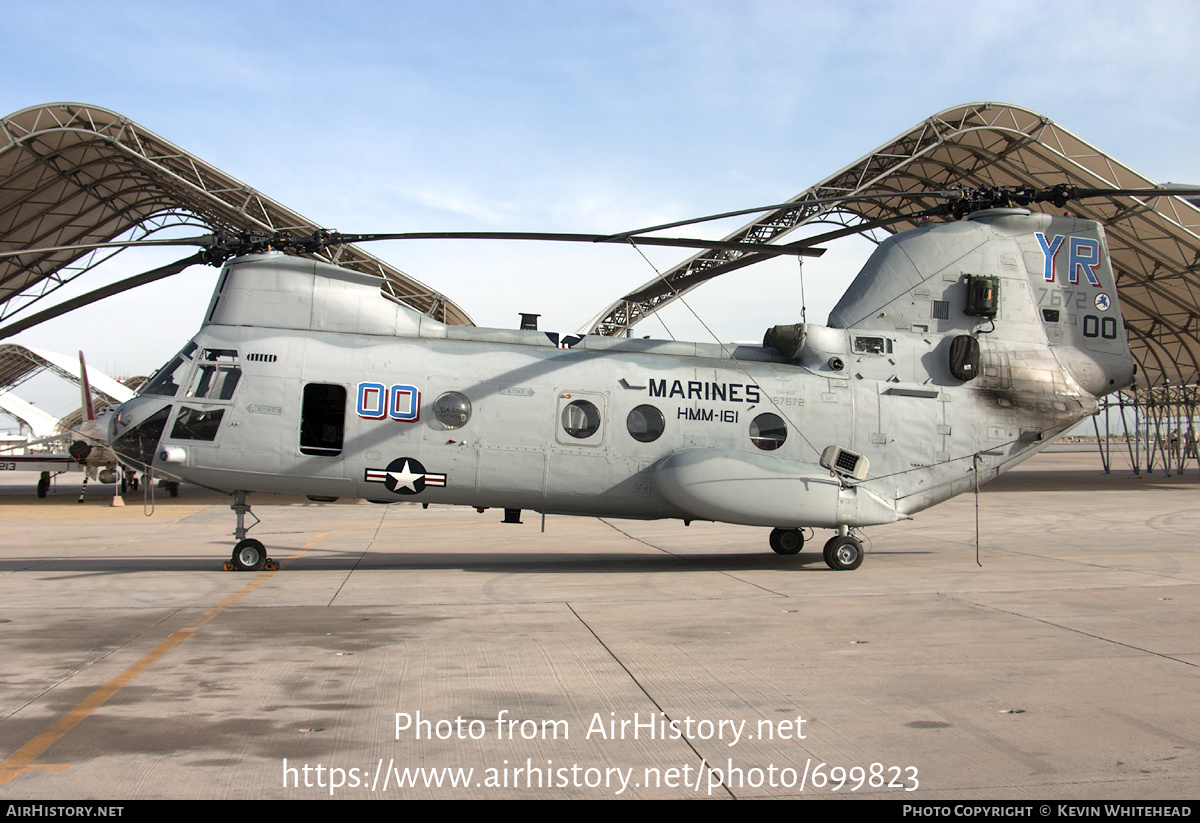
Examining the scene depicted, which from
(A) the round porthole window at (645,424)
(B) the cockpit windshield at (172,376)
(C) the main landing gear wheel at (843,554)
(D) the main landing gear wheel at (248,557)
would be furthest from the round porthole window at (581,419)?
(B) the cockpit windshield at (172,376)

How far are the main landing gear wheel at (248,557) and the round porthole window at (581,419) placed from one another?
480 cm

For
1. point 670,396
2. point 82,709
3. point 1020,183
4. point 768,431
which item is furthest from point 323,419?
point 1020,183

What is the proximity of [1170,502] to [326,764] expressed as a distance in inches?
1154

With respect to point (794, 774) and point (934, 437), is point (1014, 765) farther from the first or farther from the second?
point (934, 437)

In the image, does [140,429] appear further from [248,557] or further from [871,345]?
[871,345]

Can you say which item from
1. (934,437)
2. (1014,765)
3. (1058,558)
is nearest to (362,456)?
(934,437)

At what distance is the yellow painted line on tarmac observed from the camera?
4.51 metres

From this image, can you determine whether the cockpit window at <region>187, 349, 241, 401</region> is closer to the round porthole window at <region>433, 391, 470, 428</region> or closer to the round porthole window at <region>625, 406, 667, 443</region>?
the round porthole window at <region>433, 391, 470, 428</region>

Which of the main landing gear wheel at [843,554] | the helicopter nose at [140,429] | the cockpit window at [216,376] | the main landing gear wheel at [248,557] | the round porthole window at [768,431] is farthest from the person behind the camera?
the round porthole window at [768,431]

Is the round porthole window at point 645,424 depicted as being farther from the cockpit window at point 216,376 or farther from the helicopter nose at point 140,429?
the helicopter nose at point 140,429

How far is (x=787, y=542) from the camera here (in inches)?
570

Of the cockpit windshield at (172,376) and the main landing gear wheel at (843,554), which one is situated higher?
the cockpit windshield at (172,376)

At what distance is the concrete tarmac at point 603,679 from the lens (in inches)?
175

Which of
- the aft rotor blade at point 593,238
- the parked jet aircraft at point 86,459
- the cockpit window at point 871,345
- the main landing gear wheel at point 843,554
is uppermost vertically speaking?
the aft rotor blade at point 593,238
